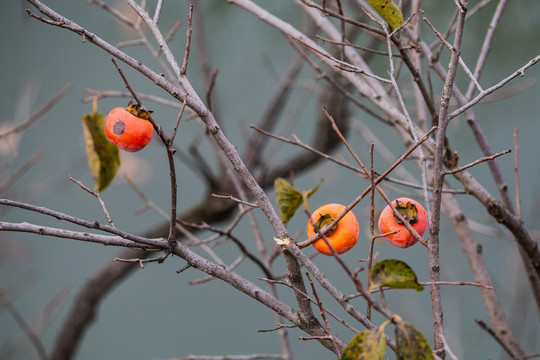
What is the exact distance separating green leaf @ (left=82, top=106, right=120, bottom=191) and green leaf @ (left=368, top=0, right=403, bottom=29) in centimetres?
36

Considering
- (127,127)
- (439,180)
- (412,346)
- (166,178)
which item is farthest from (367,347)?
(166,178)

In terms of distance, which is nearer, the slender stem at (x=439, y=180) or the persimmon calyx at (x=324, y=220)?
the slender stem at (x=439, y=180)

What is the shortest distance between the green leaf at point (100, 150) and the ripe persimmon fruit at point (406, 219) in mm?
350

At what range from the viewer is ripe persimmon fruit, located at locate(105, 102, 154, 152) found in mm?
598

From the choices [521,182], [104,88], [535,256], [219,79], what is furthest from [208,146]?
[535,256]

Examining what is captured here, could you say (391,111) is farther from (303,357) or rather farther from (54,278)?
(54,278)

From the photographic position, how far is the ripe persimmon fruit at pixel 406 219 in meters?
0.60

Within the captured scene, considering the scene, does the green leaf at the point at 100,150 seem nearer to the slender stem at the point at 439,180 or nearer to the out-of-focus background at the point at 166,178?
the slender stem at the point at 439,180

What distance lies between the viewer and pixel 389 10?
1.92 feet

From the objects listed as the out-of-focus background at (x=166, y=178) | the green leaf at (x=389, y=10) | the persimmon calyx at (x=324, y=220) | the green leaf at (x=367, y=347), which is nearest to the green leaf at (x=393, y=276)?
the green leaf at (x=367, y=347)

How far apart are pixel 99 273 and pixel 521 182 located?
1637 mm

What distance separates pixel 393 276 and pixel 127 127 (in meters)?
0.36

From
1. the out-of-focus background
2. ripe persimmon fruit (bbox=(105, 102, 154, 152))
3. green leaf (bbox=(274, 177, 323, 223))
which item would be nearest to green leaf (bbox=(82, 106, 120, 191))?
ripe persimmon fruit (bbox=(105, 102, 154, 152))

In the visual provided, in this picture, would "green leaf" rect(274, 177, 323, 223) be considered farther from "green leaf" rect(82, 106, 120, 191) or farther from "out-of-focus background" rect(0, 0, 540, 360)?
"out-of-focus background" rect(0, 0, 540, 360)
